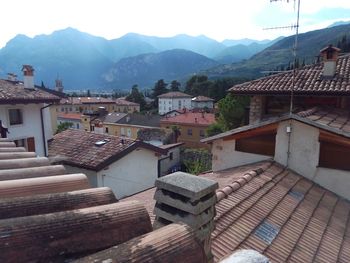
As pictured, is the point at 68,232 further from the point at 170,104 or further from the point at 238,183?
the point at 170,104

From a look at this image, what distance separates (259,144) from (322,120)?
1.58m

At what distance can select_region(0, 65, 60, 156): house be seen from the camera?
15604mm

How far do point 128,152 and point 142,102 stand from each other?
7265cm

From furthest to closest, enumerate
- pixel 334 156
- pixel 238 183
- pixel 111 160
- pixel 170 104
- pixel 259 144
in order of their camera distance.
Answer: pixel 170 104 → pixel 111 160 → pixel 259 144 → pixel 334 156 → pixel 238 183

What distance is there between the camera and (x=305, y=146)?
697cm

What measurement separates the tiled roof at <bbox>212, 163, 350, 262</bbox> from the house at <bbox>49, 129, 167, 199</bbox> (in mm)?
8014

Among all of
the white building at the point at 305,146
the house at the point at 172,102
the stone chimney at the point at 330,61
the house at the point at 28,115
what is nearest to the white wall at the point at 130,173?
the house at the point at 28,115

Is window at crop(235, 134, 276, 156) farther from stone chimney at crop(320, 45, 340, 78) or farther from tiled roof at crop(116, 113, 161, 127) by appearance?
tiled roof at crop(116, 113, 161, 127)

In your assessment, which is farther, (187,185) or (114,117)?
(114,117)

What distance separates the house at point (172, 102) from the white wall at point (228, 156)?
220 feet

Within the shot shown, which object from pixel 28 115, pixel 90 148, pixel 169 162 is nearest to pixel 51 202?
pixel 90 148

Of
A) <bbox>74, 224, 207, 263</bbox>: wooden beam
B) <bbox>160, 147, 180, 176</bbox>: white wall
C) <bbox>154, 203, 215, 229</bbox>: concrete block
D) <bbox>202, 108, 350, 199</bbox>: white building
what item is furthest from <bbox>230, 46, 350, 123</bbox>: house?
<bbox>160, 147, 180, 176</bbox>: white wall

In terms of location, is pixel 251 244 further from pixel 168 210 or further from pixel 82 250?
pixel 82 250

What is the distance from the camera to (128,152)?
45.3 ft
